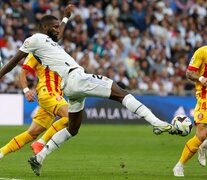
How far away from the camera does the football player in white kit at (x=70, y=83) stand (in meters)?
10.2

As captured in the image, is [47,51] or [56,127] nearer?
[47,51]

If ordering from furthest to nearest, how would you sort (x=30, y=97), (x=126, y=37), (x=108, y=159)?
(x=126, y=37) → (x=108, y=159) → (x=30, y=97)

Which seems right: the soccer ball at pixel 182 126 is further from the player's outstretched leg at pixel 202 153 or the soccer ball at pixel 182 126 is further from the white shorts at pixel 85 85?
the player's outstretched leg at pixel 202 153

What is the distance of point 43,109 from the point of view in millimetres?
12812

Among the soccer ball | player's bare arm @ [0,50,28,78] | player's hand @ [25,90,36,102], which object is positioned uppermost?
player's bare arm @ [0,50,28,78]

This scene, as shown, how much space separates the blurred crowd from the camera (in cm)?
2559

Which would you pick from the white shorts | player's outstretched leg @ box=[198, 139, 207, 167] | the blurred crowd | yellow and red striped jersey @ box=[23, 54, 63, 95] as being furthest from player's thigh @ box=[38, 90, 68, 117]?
the blurred crowd

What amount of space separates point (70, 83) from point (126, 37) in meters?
17.1

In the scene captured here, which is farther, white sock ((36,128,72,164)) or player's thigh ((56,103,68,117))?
player's thigh ((56,103,68,117))

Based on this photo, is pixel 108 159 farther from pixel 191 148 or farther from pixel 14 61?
pixel 14 61

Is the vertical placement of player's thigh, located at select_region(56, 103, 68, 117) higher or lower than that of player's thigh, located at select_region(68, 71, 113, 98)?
lower

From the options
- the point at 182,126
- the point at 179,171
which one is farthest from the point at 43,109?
the point at 182,126

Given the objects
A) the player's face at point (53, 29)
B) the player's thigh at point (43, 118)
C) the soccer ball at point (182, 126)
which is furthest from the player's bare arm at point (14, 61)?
the soccer ball at point (182, 126)

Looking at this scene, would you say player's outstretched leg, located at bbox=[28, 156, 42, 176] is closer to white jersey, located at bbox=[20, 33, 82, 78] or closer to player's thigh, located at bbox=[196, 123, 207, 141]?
white jersey, located at bbox=[20, 33, 82, 78]
